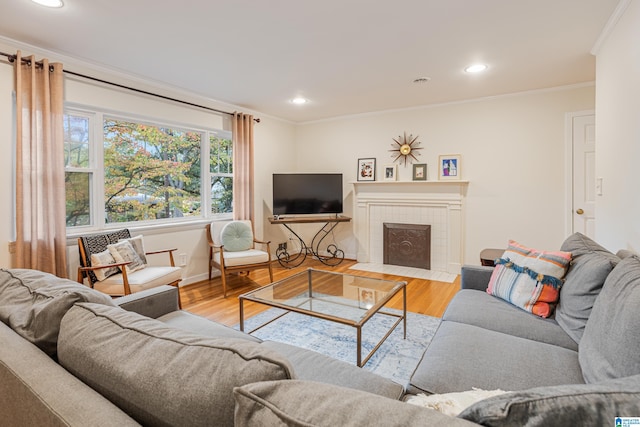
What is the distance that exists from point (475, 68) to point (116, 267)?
12.7 ft

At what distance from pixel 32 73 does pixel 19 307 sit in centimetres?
241

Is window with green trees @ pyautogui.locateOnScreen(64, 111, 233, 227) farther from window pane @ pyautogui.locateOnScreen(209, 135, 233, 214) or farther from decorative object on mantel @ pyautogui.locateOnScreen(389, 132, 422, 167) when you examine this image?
decorative object on mantel @ pyautogui.locateOnScreen(389, 132, 422, 167)

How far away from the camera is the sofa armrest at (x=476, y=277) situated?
7.60 feet

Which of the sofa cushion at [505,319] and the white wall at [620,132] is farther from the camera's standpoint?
the white wall at [620,132]

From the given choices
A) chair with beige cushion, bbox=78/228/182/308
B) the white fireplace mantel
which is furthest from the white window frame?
the white fireplace mantel

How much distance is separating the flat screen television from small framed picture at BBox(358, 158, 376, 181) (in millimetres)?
355

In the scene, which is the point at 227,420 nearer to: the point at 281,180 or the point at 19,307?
the point at 19,307

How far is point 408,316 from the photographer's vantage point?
9.80 ft

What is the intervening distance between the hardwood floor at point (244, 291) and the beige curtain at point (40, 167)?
1.24m

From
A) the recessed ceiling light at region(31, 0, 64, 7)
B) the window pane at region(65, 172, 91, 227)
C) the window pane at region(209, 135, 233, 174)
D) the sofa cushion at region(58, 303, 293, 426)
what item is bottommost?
the sofa cushion at region(58, 303, 293, 426)

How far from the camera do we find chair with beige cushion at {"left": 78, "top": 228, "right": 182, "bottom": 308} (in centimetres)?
275

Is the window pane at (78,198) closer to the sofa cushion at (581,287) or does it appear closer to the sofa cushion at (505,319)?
the sofa cushion at (505,319)

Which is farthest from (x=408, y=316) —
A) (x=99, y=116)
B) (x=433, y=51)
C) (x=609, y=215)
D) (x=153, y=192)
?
(x=99, y=116)

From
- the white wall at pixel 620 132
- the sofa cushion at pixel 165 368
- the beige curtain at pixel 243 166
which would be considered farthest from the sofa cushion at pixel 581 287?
the beige curtain at pixel 243 166
